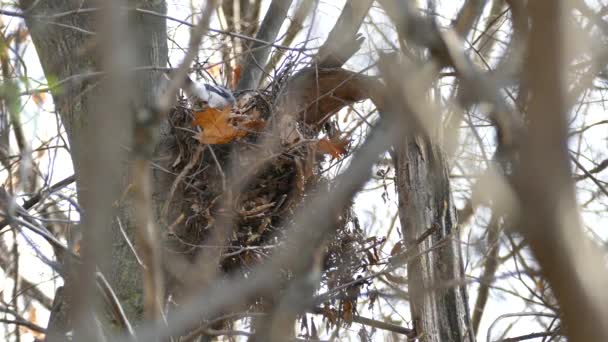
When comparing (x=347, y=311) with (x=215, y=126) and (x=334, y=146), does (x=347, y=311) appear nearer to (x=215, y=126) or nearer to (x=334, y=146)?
(x=334, y=146)

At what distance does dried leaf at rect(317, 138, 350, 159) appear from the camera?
3.18m

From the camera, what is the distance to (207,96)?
137 inches

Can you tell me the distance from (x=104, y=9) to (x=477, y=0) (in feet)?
3.90

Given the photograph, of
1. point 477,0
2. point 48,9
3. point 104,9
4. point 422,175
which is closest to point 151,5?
point 48,9

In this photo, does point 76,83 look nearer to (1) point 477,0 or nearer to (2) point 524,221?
(1) point 477,0

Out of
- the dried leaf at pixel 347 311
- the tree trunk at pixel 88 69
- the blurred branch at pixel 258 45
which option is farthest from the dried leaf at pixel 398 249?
the blurred branch at pixel 258 45

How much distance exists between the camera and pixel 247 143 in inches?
129

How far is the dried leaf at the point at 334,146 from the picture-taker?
3176mm

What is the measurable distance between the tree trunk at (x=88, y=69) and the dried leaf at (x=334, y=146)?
2.14 feet

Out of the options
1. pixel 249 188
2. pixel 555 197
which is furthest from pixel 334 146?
pixel 555 197

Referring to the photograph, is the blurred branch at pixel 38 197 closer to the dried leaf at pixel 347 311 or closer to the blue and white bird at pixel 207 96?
the blue and white bird at pixel 207 96

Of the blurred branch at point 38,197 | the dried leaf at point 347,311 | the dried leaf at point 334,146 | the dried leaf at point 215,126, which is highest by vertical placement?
the dried leaf at point 215,126

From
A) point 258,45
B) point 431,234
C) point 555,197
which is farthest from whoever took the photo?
point 258,45

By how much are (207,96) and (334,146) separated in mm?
619
